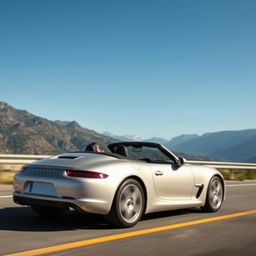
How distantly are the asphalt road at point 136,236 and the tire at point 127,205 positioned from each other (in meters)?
0.12

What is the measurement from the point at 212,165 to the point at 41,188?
14.3 meters

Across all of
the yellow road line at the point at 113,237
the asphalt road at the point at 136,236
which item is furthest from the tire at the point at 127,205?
the yellow road line at the point at 113,237

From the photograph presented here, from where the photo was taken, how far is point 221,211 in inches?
327

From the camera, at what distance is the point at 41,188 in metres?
5.90

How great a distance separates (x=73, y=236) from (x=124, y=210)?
89cm

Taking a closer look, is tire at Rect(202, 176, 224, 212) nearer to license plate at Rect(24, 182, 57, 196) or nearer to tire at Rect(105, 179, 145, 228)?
tire at Rect(105, 179, 145, 228)

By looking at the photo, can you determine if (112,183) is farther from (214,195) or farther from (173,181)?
(214,195)

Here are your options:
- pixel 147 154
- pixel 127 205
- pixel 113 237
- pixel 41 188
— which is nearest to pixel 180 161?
pixel 147 154

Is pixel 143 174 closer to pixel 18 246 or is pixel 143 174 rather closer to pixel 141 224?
pixel 141 224

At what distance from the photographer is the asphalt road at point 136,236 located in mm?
4883

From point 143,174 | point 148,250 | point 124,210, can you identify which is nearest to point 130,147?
point 143,174

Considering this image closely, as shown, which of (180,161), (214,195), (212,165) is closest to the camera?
(180,161)

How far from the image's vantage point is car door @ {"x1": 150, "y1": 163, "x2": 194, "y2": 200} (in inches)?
265

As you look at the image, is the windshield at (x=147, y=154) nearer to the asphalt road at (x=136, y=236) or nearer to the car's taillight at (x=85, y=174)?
the asphalt road at (x=136, y=236)
